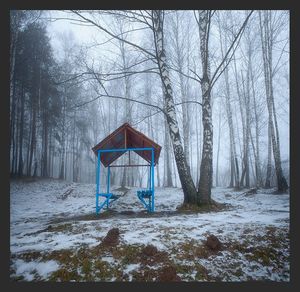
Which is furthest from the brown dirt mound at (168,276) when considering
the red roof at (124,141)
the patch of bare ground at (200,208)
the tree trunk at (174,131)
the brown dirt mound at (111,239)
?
the red roof at (124,141)

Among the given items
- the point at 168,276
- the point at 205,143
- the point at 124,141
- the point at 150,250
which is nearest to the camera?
the point at 168,276

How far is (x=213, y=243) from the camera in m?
3.27

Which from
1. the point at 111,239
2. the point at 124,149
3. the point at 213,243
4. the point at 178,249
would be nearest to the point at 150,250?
the point at 178,249

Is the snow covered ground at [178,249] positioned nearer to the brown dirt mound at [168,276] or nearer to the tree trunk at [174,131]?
the brown dirt mound at [168,276]

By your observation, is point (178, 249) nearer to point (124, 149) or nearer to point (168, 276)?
point (168, 276)

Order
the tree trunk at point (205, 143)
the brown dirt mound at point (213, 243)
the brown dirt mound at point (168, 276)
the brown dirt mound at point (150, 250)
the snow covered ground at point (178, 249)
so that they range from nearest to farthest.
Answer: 1. the brown dirt mound at point (168, 276)
2. the snow covered ground at point (178, 249)
3. the brown dirt mound at point (150, 250)
4. the brown dirt mound at point (213, 243)
5. the tree trunk at point (205, 143)

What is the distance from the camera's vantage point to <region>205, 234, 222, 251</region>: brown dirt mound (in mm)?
3238

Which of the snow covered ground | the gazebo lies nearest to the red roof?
the gazebo

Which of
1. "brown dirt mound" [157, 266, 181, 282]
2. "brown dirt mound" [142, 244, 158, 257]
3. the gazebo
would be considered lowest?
"brown dirt mound" [157, 266, 181, 282]

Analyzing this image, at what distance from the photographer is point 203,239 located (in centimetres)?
348

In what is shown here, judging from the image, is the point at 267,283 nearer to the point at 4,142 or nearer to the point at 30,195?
the point at 4,142

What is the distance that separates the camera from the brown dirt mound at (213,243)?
3.24 m

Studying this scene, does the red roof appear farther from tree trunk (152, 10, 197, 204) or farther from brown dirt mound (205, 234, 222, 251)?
brown dirt mound (205, 234, 222, 251)

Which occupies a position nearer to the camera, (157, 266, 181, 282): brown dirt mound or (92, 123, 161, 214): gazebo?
(157, 266, 181, 282): brown dirt mound
